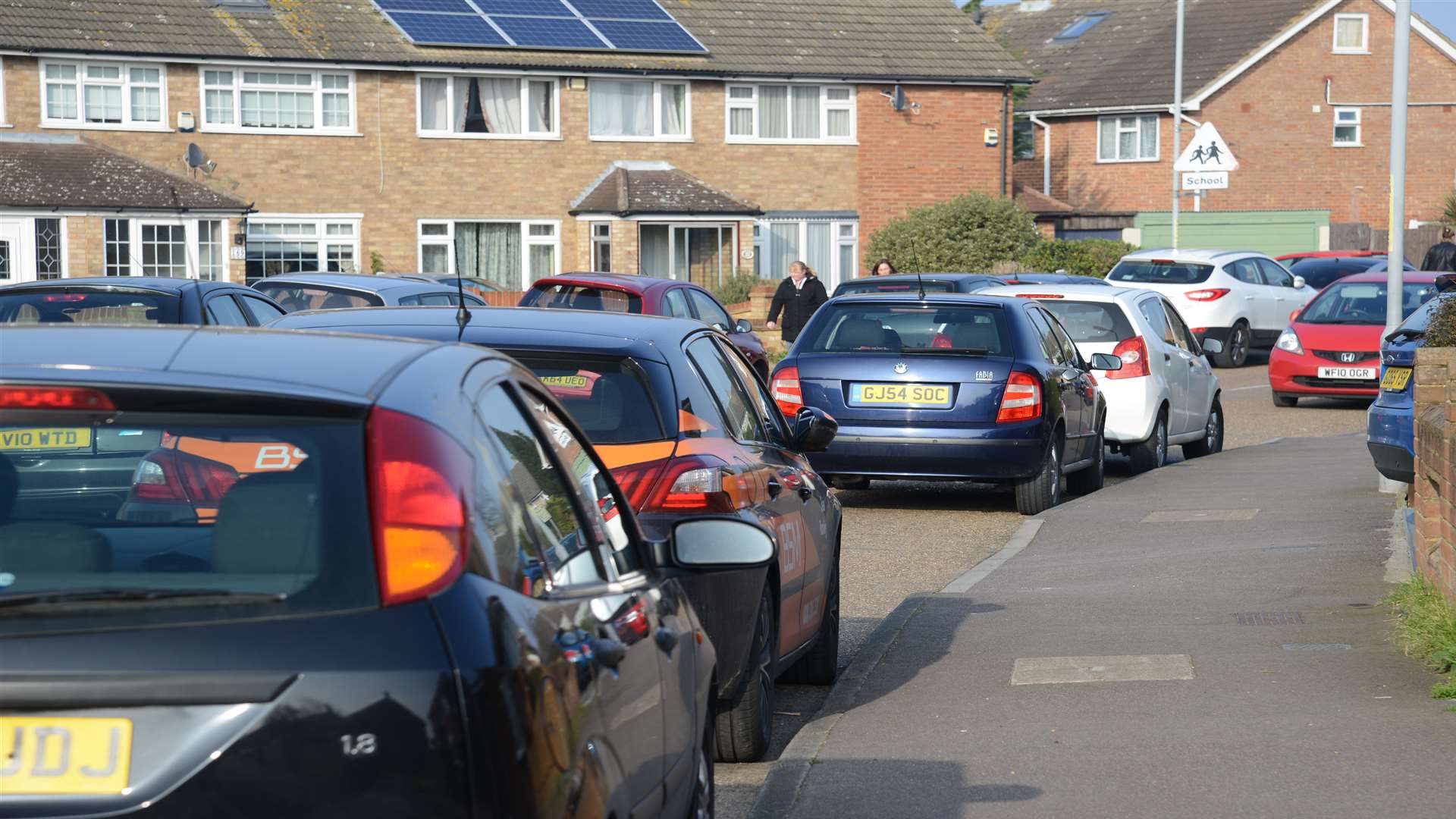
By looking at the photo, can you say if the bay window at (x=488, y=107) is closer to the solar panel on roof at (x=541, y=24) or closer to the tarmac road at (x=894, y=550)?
the solar panel on roof at (x=541, y=24)

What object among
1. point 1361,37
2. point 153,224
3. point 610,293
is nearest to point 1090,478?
point 610,293

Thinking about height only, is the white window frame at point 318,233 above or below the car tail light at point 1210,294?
above

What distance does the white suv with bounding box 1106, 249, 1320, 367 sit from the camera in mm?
28969

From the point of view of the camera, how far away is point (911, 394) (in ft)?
41.5

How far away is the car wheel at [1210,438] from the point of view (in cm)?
1761

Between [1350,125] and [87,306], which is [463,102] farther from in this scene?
[1350,125]

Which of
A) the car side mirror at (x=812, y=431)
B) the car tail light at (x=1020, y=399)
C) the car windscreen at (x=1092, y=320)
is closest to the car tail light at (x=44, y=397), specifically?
the car side mirror at (x=812, y=431)

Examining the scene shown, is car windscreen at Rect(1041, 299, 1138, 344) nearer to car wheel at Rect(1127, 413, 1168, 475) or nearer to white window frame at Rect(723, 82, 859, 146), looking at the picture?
car wheel at Rect(1127, 413, 1168, 475)

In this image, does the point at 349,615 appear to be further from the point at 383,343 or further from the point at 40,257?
the point at 40,257

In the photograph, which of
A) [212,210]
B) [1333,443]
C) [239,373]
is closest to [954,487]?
[1333,443]

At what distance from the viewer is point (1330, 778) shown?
567 cm

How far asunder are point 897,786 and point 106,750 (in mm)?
3594

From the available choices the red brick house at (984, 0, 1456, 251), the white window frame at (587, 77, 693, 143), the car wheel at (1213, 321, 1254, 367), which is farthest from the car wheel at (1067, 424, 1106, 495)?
the red brick house at (984, 0, 1456, 251)

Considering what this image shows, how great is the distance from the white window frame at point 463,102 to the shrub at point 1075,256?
32.8ft
